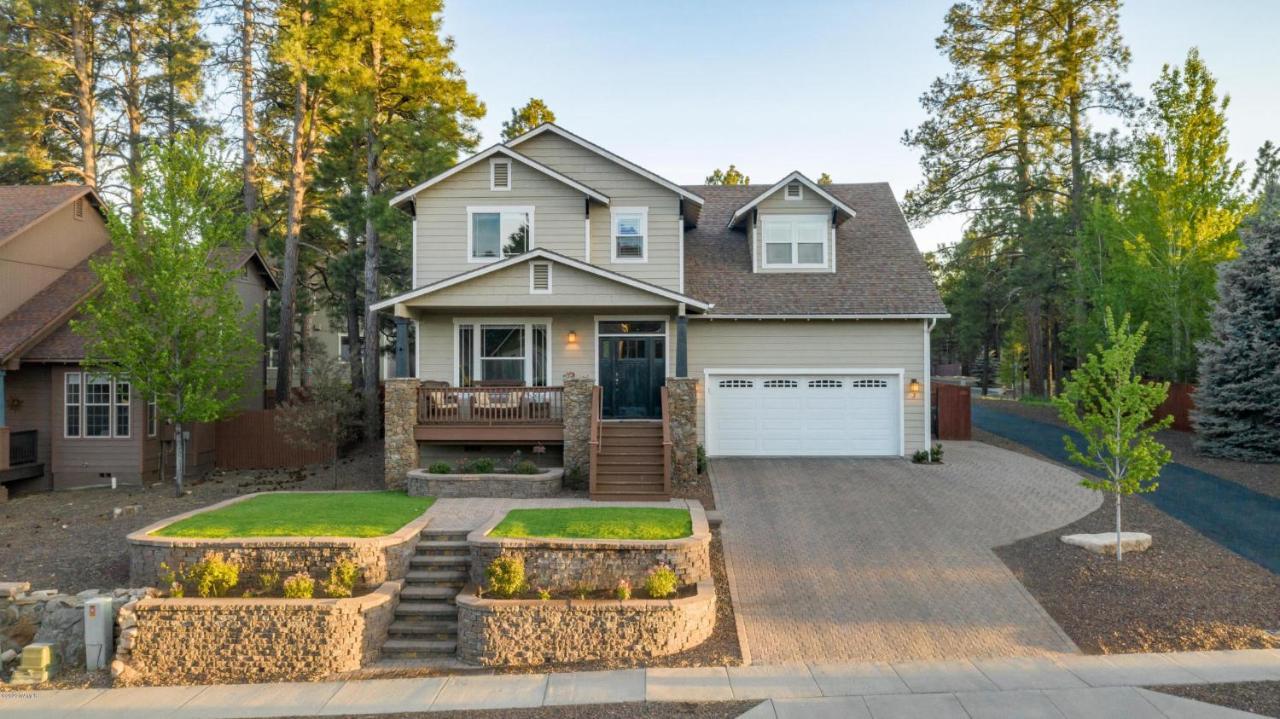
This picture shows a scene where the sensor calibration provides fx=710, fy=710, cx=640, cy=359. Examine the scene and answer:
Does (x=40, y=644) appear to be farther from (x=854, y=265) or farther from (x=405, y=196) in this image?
(x=854, y=265)

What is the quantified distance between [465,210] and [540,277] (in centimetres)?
344

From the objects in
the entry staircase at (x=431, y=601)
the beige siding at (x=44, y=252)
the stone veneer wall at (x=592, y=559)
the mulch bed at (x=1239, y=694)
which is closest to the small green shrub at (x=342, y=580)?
the entry staircase at (x=431, y=601)

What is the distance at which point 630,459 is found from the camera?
14.1 metres

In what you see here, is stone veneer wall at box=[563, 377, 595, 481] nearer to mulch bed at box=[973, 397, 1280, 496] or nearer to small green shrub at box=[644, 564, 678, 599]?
small green shrub at box=[644, 564, 678, 599]

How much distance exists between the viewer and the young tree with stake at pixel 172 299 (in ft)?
48.7

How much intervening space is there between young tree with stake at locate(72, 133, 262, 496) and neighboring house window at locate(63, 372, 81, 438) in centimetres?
175

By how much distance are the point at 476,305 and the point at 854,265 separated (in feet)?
31.7

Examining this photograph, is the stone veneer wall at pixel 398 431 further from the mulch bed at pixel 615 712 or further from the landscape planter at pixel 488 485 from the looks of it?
the mulch bed at pixel 615 712

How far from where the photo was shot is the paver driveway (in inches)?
327

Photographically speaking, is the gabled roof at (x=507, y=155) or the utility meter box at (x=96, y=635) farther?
the gabled roof at (x=507, y=155)

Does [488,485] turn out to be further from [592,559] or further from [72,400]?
[72,400]

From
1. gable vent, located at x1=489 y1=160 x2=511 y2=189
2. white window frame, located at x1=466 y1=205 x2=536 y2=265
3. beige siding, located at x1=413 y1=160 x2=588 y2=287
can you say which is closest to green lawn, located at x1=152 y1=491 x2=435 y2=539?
beige siding, located at x1=413 y1=160 x2=588 y2=287

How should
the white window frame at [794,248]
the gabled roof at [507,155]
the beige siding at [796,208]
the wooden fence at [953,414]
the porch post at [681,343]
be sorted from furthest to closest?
the wooden fence at [953,414] < the white window frame at [794,248] < the beige siding at [796,208] < the gabled roof at [507,155] < the porch post at [681,343]

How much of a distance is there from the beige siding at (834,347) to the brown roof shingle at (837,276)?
434mm
